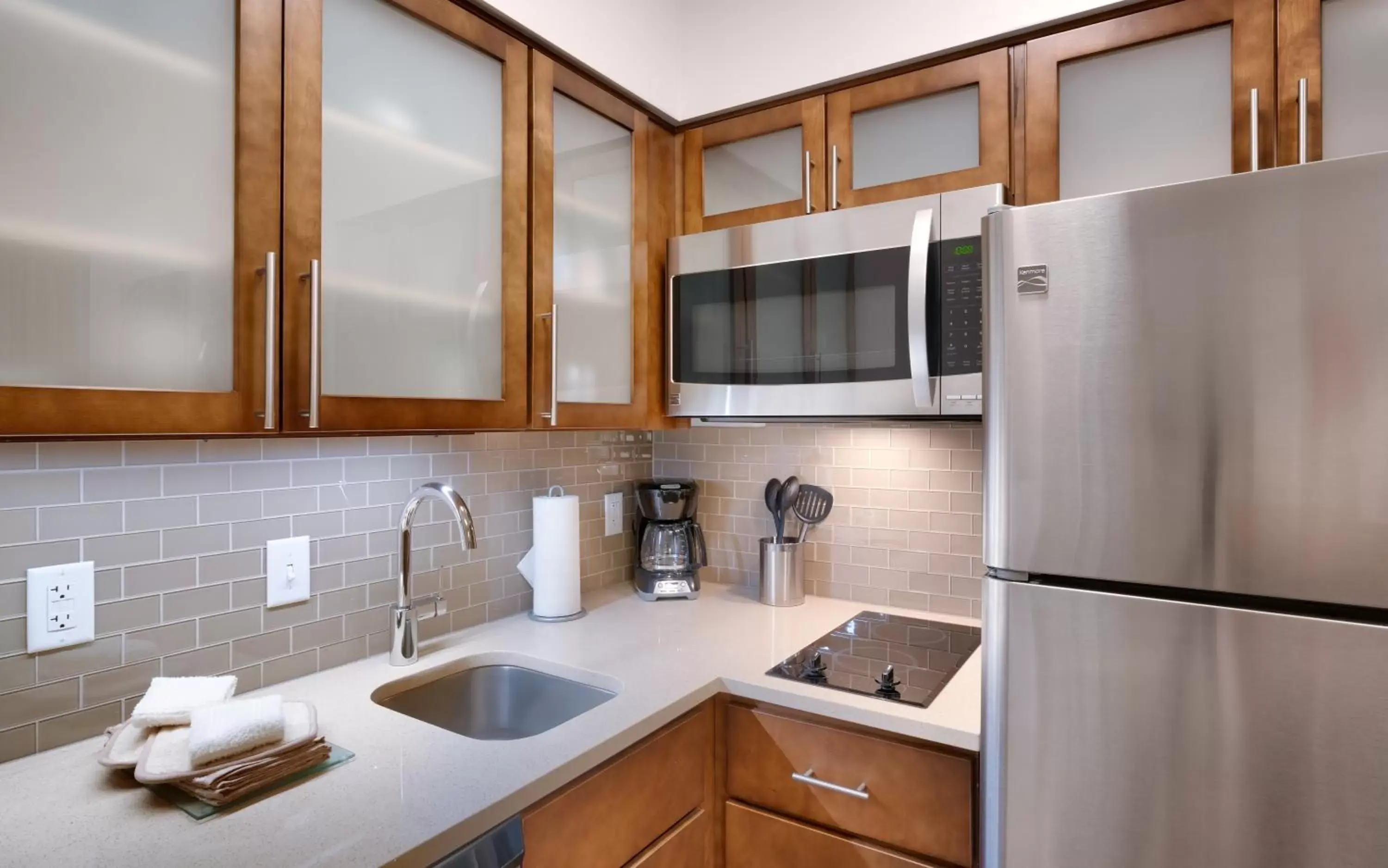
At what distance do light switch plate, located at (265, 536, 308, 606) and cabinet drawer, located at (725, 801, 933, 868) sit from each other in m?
0.94

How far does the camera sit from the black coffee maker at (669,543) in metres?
2.05

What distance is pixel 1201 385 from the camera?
0.90 m

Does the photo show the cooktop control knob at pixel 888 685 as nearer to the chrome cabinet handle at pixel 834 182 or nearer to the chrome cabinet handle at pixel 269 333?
the chrome cabinet handle at pixel 834 182

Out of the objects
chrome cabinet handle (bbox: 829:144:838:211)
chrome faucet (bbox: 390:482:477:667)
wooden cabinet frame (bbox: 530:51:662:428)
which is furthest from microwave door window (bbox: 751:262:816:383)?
chrome faucet (bbox: 390:482:477:667)

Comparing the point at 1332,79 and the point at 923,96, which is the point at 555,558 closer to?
the point at 923,96

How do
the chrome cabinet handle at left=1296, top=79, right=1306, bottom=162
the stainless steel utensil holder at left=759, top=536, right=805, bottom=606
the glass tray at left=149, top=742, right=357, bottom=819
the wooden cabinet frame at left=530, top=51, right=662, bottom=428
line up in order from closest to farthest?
1. the glass tray at left=149, top=742, right=357, bottom=819
2. the chrome cabinet handle at left=1296, top=79, right=1306, bottom=162
3. the wooden cabinet frame at left=530, top=51, right=662, bottom=428
4. the stainless steel utensil holder at left=759, top=536, right=805, bottom=606

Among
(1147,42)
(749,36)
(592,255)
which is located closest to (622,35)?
(749,36)

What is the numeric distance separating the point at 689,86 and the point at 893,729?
5.19 ft

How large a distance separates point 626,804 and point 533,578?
718 millimetres

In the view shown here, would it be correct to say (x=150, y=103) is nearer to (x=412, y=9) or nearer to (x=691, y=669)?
(x=412, y=9)

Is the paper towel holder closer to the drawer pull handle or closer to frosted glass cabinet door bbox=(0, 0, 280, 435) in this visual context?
the drawer pull handle

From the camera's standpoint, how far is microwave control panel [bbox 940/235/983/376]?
1444 millimetres

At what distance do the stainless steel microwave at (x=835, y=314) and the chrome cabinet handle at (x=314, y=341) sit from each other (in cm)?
93

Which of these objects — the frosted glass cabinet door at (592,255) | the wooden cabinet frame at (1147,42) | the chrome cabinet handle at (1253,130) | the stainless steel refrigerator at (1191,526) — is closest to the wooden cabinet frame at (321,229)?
the frosted glass cabinet door at (592,255)
